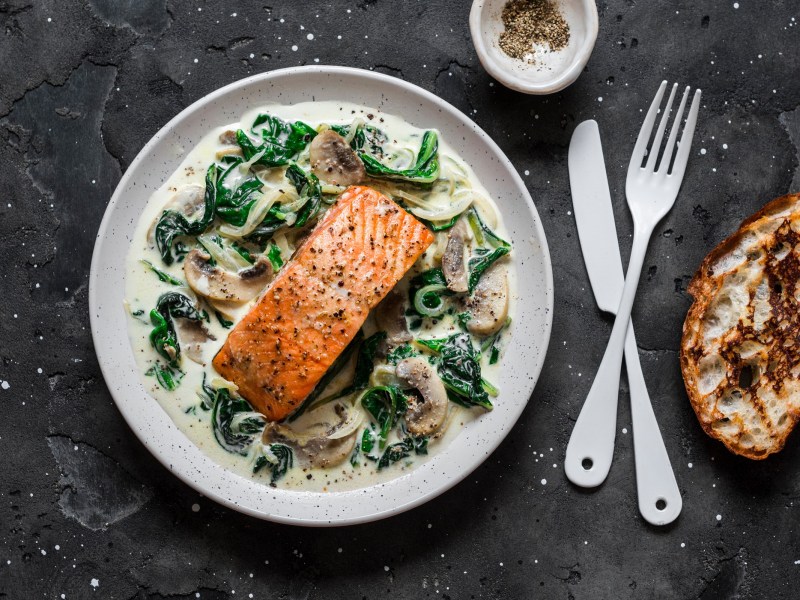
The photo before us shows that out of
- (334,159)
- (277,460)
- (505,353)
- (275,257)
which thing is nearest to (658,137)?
(505,353)

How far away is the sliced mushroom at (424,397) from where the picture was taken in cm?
418

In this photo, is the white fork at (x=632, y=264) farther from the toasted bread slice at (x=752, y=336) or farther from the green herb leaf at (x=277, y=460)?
the green herb leaf at (x=277, y=460)

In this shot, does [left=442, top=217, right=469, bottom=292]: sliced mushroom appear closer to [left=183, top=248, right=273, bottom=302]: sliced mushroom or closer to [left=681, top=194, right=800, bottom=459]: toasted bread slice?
[left=183, top=248, right=273, bottom=302]: sliced mushroom

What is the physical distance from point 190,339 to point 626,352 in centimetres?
273

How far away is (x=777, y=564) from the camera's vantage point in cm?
464

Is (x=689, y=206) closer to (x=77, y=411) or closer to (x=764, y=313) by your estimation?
(x=764, y=313)

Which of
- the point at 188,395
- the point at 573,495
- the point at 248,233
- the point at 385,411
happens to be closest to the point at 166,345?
the point at 188,395

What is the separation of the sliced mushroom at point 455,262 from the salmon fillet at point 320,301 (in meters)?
0.22

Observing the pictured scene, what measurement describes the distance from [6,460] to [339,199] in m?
2.74

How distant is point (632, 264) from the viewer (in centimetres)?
453

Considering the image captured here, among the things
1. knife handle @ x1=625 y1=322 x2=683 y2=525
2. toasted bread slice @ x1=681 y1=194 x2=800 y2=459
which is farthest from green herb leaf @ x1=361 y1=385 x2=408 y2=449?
toasted bread slice @ x1=681 y1=194 x2=800 y2=459

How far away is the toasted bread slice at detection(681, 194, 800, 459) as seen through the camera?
4.42 metres

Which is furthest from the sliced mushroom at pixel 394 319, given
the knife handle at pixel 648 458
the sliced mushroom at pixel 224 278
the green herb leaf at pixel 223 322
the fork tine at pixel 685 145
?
the fork tine at pixel 685 145

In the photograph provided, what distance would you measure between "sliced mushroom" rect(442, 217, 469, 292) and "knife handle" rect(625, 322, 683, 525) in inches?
46.5
